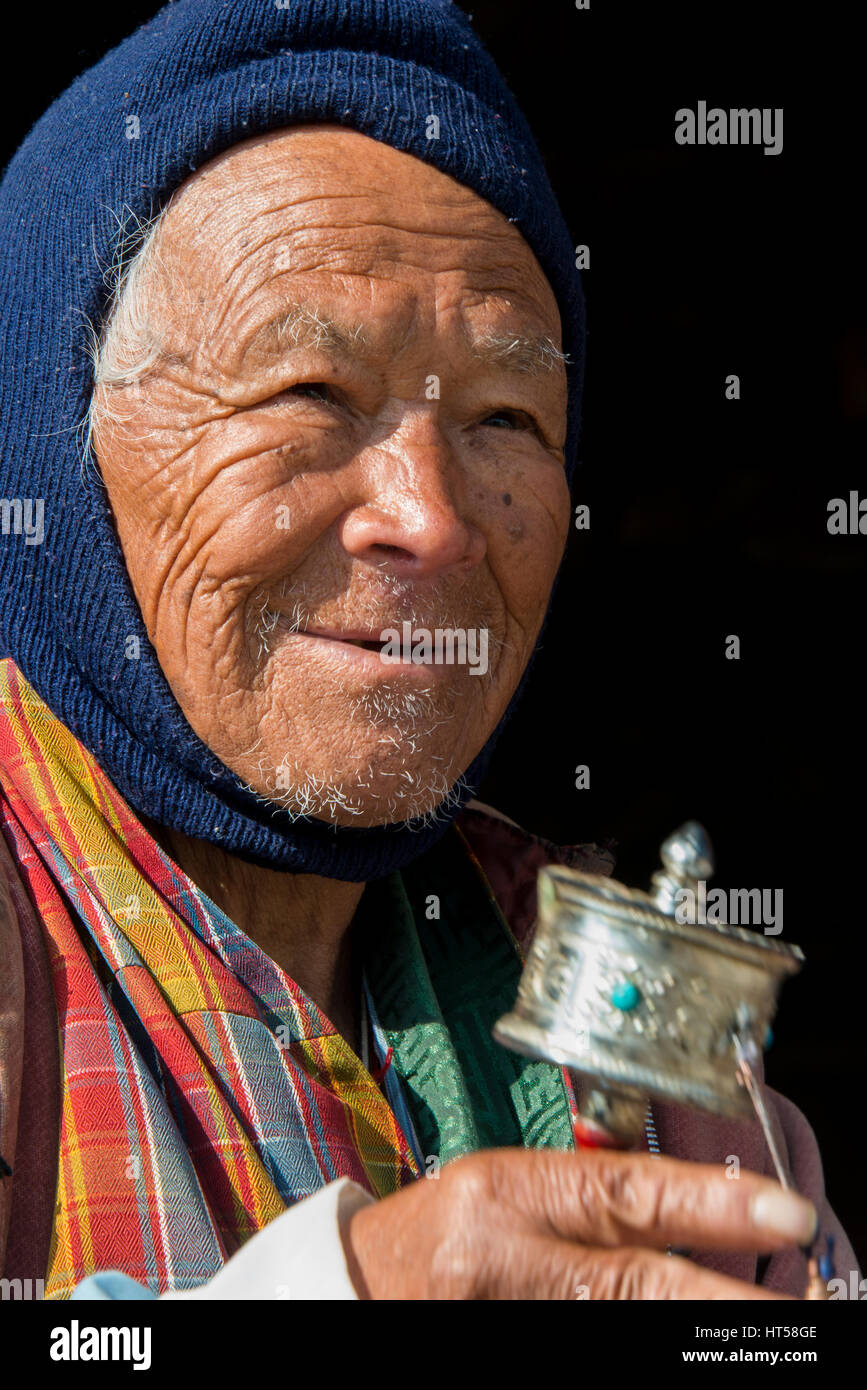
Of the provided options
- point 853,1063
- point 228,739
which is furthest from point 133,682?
point 853,1063

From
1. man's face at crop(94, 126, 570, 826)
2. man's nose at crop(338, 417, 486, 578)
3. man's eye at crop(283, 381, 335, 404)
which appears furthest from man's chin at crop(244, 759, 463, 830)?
man's eye at crop(283, 381, 335, 404)

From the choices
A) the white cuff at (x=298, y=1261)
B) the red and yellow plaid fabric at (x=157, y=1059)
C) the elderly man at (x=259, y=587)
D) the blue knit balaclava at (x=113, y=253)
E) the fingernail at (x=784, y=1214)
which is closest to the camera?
the fingernail at (x=784, y=1214)

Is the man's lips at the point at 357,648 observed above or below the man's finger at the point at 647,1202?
above

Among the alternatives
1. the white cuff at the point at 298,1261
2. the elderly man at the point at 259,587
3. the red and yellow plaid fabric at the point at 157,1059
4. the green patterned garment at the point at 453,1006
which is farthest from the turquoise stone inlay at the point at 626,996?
the green patterned garment at the point at 453,1006

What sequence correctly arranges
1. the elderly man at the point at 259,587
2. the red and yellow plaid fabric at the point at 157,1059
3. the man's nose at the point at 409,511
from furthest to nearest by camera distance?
the man's nose at the point at 409,511 → the elderly man at the point at 259,587 → the red and yellow plaid fabric at the point at 157,1059

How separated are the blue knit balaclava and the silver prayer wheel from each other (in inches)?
33.5

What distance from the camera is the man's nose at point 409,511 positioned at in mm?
1872

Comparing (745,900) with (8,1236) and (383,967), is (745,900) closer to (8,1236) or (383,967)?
(383,967)

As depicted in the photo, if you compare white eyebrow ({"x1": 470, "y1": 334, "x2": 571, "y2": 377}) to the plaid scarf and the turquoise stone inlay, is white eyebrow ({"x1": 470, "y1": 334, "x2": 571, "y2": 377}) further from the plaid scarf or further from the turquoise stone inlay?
the turquoise stone inlay

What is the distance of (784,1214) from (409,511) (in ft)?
3.31

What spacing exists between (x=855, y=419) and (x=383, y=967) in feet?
8.66

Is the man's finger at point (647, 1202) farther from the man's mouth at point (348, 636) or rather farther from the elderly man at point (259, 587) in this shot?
the man's mouth at point (348, 636)

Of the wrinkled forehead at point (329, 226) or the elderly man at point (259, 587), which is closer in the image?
the elderly man at point (259, 587)

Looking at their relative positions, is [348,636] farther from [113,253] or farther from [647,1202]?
[647,1202]
